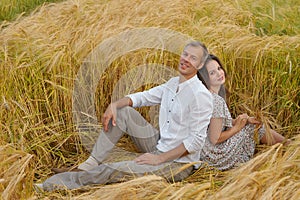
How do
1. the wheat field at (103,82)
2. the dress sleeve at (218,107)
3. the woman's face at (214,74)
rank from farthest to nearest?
1. the woman's face at (214,74)
2. the dress sleeve at (218,107)
3. the wheat field at (103,82)

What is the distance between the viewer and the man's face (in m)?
2.92

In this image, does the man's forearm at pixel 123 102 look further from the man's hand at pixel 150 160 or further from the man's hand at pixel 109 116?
the man's hand at pixel 150 160

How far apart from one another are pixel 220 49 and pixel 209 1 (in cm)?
137

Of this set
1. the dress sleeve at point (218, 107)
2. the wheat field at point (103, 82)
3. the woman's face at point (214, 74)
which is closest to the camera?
the wheat field at point (103, 82)

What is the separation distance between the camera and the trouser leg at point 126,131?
310 centimetres

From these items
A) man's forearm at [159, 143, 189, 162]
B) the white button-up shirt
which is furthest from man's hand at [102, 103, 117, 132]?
man's forearm at [159, 143, 189, 162]

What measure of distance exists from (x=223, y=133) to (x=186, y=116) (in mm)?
292

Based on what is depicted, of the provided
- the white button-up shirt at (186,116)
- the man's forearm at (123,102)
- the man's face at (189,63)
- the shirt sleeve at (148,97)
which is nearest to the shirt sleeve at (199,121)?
the white button-up shirt at (186,116)

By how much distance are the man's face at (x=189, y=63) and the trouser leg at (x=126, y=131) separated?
39cm

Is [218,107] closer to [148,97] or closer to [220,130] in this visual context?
[220,130]

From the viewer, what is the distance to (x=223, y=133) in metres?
3.10

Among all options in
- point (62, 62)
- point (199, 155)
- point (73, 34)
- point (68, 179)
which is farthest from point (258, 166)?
point (73, 34)

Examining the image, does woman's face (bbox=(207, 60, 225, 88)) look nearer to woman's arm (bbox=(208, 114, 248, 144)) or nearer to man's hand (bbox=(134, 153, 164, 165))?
woman's arm (bbox=(208, 114, 248, 144))

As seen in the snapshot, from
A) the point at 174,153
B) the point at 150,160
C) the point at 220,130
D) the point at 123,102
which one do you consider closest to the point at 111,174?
the point at 150,160
